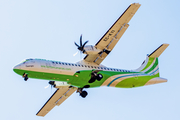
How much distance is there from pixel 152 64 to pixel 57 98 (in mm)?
7514

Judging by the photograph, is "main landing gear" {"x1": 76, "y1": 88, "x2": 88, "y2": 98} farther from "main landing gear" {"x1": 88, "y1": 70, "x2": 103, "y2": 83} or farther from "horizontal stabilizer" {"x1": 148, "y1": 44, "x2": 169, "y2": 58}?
"horizontal stabilizer" {"x1": 148, "y1": 44, "x2": 169, "y2": 58}

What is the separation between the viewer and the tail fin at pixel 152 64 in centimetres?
2330

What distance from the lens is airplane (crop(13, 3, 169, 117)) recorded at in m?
19.3

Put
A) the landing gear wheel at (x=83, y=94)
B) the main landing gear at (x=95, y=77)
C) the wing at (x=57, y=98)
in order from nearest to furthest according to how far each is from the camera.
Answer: the main landing gear at (x=95, y=77) → the landing gear wheel at (x=83, y=94) → the wing at (x=57, y=98)

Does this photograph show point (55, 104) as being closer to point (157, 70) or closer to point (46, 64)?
point (46, 64)

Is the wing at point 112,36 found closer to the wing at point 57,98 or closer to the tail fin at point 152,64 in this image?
the wing at point 57,98

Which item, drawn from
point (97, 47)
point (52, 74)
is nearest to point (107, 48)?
point (97, 47)

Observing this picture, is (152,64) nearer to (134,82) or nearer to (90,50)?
(134,82)

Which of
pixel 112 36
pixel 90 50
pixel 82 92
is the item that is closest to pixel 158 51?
pixel 112 36

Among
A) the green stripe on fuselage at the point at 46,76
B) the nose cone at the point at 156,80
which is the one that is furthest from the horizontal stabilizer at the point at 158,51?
the green stripe on fuselage at the point at 46,76

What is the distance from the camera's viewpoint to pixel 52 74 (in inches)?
769

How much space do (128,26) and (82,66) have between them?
13.1ft

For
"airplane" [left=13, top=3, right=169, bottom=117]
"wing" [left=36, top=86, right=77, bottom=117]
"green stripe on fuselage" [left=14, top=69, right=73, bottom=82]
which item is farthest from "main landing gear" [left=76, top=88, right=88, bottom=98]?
"green stripe on fuselage" [left=14, top=69, right=73, bottom=82]

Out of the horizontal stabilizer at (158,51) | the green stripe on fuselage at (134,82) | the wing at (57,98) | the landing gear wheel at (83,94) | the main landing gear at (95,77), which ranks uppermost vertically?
the horizontal stabilizer at (158,51)
